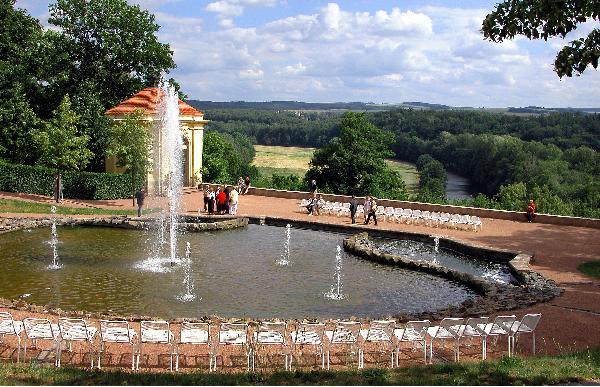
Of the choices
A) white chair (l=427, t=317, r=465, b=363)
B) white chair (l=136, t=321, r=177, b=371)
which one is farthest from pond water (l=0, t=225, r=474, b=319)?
white chair (l=427, t=317, r=465, b=363)

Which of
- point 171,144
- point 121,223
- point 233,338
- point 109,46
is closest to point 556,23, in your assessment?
point 233,338

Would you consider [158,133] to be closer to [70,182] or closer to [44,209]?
[70,182]

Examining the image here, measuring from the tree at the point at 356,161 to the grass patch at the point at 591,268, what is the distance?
25842 millimetres

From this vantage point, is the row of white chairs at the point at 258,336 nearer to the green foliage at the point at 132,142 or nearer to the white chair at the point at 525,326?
the white chair at the point at 525,326

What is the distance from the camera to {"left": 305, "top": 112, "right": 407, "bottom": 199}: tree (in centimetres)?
4956

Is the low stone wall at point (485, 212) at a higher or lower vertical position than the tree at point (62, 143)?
lower

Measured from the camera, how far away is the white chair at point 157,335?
12289mm

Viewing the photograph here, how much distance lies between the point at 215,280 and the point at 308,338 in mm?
7473

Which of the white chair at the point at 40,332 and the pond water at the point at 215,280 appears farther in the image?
the pond water at the point at 215,280

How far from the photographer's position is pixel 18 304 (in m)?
16.0

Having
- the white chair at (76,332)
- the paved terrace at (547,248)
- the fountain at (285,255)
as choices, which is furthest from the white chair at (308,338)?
the fountain at (285,255)

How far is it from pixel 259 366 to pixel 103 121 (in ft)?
103

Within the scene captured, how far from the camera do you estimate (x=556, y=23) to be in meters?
13.4

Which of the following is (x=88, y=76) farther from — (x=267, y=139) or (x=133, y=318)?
(x=267, y=139)
